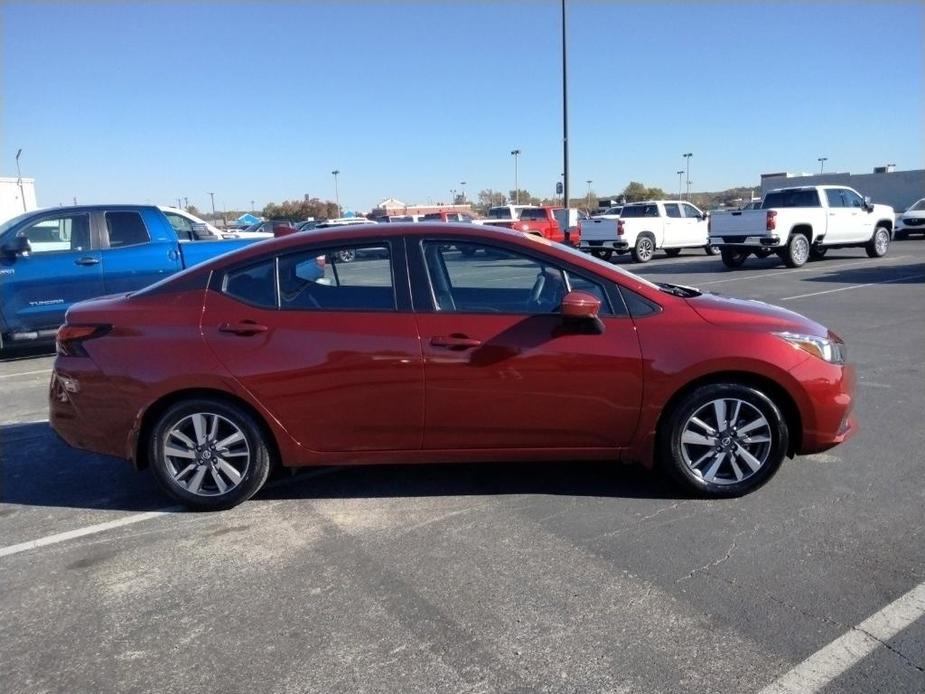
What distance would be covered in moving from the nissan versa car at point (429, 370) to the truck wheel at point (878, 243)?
1797 cm

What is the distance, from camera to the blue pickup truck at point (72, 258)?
8539mm

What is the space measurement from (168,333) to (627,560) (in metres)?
2.77

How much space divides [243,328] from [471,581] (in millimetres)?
1890

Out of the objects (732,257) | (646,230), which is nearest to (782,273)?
(732,257)

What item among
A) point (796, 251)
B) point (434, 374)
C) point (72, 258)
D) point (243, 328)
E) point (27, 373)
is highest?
point (72, 258)

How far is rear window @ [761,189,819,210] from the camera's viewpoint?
58.2 ft

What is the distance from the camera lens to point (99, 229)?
9.00m

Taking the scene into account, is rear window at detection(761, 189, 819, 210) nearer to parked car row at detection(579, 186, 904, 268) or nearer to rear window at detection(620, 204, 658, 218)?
parked car row at detection(579, 186, 904, 268)

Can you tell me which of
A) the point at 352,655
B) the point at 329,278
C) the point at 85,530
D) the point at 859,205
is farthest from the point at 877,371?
the point at 859,205

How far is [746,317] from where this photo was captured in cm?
405

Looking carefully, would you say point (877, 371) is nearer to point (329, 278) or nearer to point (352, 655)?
point (329, 278)

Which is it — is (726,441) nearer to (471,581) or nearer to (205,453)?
(471,581)

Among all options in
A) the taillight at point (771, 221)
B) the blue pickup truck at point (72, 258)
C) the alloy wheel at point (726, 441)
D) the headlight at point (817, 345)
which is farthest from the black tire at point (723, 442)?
the taillight at point (771, 221)

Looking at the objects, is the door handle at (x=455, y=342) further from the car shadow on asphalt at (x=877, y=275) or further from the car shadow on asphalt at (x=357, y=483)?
the car shadow on asphalt at (x=877, y=275)
